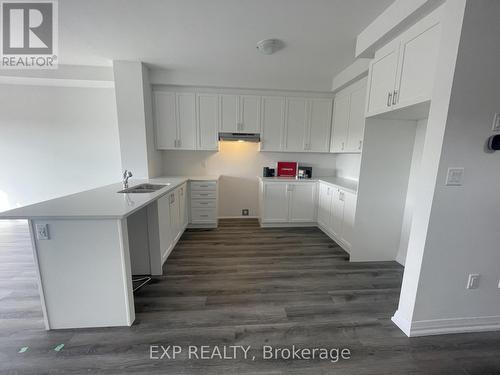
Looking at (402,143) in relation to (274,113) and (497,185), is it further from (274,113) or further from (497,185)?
(274,113)

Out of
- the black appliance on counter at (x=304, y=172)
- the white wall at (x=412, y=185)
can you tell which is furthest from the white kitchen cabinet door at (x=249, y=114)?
the white wall at (x=412, y=185)

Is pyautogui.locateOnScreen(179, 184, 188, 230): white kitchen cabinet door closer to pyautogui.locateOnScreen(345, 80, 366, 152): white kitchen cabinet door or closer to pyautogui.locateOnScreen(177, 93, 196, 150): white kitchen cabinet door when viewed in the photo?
pyautogui.locateOnScreen(177, 93, 196, 150): white kitchen cabinet door

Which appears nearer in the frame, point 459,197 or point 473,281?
point 459,197

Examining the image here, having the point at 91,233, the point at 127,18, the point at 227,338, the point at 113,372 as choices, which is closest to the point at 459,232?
the point at 227,338

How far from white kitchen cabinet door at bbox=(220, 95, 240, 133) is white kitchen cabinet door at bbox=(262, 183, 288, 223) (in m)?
1.22

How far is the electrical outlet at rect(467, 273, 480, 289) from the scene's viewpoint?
5.08 feet

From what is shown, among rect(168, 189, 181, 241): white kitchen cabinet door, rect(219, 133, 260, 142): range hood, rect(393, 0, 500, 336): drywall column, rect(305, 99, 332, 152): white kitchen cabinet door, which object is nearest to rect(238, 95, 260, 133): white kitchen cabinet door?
rect(219, 133, 260, 142): range hood

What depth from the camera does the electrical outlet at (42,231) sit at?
1.42 metres

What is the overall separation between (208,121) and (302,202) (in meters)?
2.30

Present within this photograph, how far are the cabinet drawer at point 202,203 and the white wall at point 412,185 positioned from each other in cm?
291

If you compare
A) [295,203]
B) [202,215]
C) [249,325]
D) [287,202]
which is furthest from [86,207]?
[295,203]

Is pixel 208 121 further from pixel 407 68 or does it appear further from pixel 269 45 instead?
pixel 407 68

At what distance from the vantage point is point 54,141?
12.0 ft

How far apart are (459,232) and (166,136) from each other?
12.9 ft
